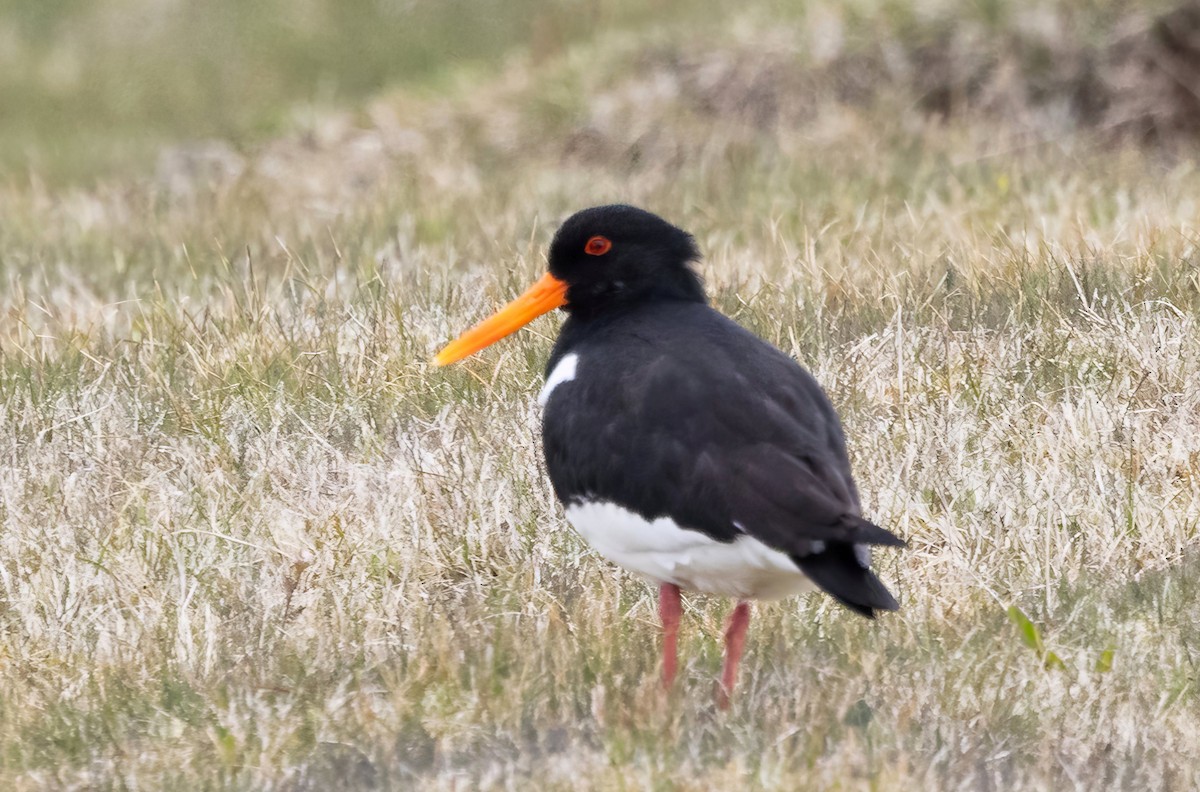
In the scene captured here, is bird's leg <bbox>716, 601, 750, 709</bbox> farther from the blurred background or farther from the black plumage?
the blurred background

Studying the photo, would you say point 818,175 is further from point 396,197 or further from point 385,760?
point 385,760

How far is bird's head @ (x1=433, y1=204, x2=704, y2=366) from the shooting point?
4.86 meters

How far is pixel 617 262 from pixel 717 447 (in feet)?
3.52

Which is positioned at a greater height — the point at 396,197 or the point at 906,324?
the point at 396,197

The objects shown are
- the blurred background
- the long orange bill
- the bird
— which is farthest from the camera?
the blurred background

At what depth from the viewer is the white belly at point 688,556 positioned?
3822 mm

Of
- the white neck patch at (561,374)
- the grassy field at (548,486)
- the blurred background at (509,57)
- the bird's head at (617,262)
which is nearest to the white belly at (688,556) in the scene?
the grassy field at (548,486)

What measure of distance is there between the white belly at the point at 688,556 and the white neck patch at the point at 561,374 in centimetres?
38

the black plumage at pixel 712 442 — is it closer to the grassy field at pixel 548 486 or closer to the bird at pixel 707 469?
the bird at pixel 707 469

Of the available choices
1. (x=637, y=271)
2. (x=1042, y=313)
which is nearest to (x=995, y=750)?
(x=637, y=271)

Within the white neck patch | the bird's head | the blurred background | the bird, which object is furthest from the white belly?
the blurred background

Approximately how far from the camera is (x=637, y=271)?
486cm

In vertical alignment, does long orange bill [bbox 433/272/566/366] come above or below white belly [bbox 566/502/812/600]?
above

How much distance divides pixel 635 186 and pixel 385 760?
238 inches
